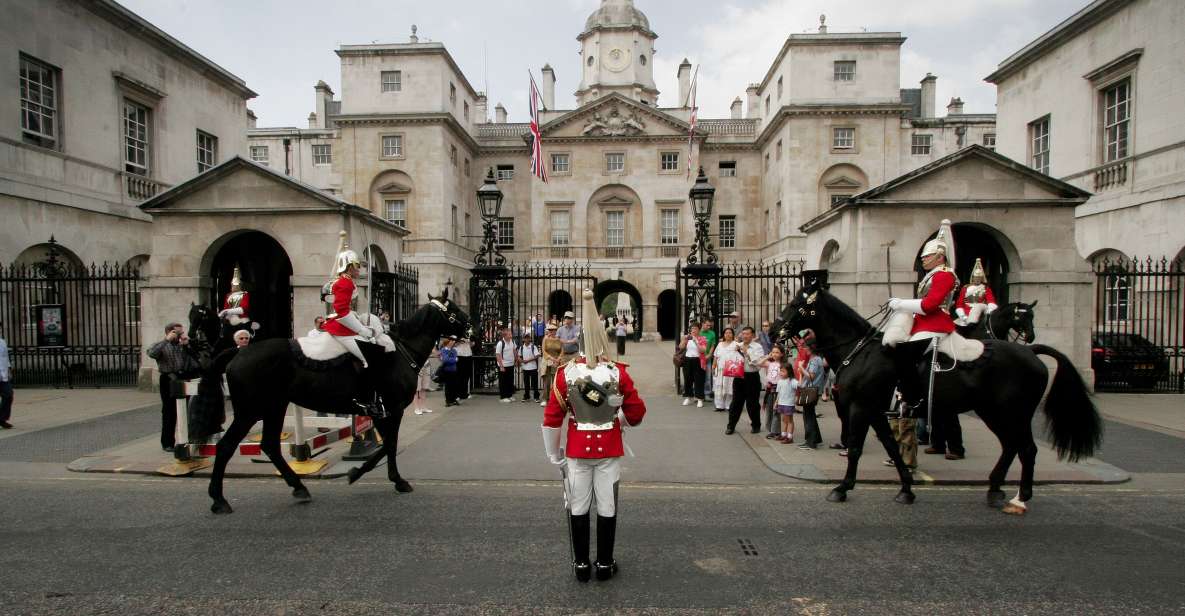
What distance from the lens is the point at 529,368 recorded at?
516 inches

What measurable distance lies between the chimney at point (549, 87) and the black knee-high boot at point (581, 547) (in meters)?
44.6

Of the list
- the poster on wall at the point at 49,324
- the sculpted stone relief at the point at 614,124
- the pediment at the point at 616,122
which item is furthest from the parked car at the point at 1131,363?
the sculpted stone relief at the point at 614,124

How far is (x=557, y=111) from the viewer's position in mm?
41625

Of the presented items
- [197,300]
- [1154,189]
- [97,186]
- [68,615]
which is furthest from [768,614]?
[97,186]

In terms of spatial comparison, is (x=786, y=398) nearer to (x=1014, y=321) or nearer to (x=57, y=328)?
(x=1014, y=321)

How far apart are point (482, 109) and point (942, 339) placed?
45.5 m

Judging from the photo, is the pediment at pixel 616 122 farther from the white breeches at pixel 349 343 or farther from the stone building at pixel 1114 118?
the white breeches at pixel 349 343

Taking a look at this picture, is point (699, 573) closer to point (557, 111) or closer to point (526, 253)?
point (526, 253)

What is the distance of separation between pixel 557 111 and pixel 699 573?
40.2m

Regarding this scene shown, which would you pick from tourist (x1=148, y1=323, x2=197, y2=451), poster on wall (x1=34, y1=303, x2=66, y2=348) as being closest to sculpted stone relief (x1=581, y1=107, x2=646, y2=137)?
poster on wall (x1=34, y1=303, x2=66, y2=348)

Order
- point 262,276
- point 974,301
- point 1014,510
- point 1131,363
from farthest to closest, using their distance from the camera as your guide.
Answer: point 262,276
point 1131,363
point 974,301
point 1014,510

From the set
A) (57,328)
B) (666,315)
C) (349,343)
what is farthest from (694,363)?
(666,315)

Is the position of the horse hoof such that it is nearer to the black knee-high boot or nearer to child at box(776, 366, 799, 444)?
child at box(776, 366, 799, 444)

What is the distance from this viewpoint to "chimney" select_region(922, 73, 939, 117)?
43062 mm
